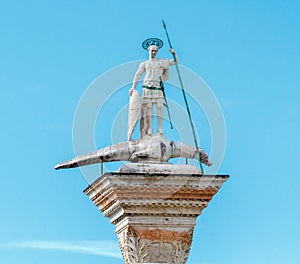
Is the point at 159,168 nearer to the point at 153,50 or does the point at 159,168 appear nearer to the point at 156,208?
the point at 156,208

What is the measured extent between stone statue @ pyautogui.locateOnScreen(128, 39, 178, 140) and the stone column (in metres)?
1.72

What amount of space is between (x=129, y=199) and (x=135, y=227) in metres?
0.69

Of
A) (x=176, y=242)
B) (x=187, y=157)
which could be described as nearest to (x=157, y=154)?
(x=187, y=157)

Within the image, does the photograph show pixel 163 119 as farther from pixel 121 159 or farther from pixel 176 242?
pixel 176 242

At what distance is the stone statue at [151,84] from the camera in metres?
21.1

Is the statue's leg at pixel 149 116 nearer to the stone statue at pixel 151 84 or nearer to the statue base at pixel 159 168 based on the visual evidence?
the stone statue at pixel 151 84

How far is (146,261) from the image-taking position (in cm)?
1984

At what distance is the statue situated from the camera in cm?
2055

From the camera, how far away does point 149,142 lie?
2078cm

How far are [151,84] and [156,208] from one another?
325 centimetres

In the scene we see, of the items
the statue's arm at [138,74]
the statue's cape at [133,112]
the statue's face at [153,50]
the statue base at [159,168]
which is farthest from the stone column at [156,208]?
the statue's face at [153,50]

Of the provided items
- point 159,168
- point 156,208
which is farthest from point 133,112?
point 156,208

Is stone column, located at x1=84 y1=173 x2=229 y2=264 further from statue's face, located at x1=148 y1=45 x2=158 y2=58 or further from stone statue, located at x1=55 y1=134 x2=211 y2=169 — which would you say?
statue's face, located at x1=148 y1=45 x2=158 y2=58

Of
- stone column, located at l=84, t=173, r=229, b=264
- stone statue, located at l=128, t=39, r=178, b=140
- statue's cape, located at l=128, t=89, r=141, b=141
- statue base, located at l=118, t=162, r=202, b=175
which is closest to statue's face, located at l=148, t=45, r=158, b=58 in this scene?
stone statue, located at l=128, t=39, r=178, b=140
